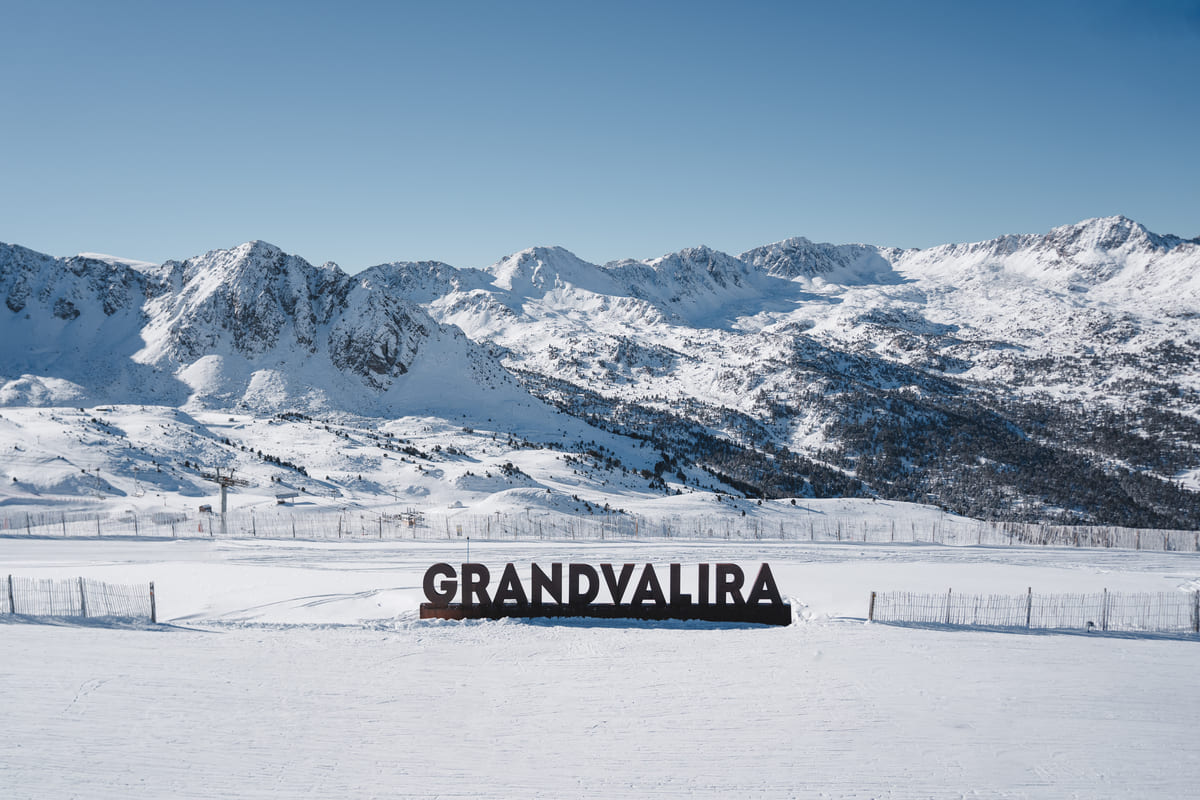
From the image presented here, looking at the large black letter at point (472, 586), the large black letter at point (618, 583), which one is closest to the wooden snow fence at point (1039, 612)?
the large black letter at point (618, 583)

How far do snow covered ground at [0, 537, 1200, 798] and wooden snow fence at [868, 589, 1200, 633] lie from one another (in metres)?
1.12

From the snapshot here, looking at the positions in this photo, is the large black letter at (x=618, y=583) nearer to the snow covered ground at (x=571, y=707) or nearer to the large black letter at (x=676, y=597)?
the snow covered ground at (x=571, y=707)

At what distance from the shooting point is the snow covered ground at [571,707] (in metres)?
12.6

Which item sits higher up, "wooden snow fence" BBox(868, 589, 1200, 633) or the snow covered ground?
the snow covered ground

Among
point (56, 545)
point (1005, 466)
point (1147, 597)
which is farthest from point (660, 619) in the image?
point (1005, 466)

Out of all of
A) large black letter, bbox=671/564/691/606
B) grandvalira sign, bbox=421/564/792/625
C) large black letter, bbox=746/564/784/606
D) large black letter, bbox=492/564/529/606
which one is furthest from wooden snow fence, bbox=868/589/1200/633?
large black letter, bbox=492/564/529/606

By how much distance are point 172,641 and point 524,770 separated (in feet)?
44.9

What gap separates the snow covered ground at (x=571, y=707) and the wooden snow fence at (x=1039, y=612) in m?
1.12

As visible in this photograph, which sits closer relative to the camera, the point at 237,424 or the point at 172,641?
the point at 172,641

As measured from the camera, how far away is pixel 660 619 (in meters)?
24.9

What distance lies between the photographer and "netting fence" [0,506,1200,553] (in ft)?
151

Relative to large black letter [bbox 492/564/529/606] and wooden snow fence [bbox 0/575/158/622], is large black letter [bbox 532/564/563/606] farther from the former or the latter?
wooden snow fence [bbox 0/575/158/622]

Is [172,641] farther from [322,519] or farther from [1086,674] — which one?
[322,519]

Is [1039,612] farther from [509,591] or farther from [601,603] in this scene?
[509,591]
